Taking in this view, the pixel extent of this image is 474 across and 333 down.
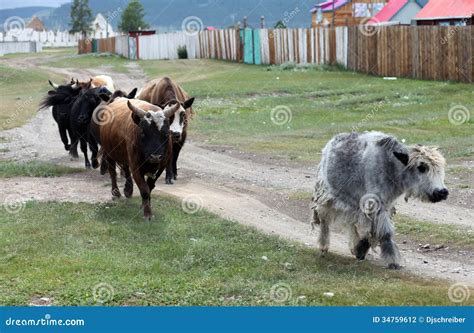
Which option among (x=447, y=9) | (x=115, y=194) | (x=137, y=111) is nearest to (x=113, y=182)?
(x=115, y=194)

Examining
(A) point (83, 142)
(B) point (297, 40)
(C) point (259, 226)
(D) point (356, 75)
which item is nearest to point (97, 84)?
(A) point (83, 142)

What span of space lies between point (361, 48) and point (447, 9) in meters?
7.88

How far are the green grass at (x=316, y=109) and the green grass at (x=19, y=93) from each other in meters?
5.85

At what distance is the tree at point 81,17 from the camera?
106500mm

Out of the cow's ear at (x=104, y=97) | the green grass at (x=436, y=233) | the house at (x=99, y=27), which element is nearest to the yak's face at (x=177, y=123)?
the cow's ear at (x=104, y=97)

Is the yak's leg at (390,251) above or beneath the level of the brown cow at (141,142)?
beneath

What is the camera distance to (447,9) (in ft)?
141

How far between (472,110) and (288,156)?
28.6ft

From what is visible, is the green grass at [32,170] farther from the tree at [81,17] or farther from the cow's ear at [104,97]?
the tree at [81,17]

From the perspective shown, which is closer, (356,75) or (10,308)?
(10,308)

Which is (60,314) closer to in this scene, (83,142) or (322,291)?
(322,291)

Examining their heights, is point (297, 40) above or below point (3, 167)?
above

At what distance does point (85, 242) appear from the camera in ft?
37.3

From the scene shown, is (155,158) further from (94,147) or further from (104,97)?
(94,147)
